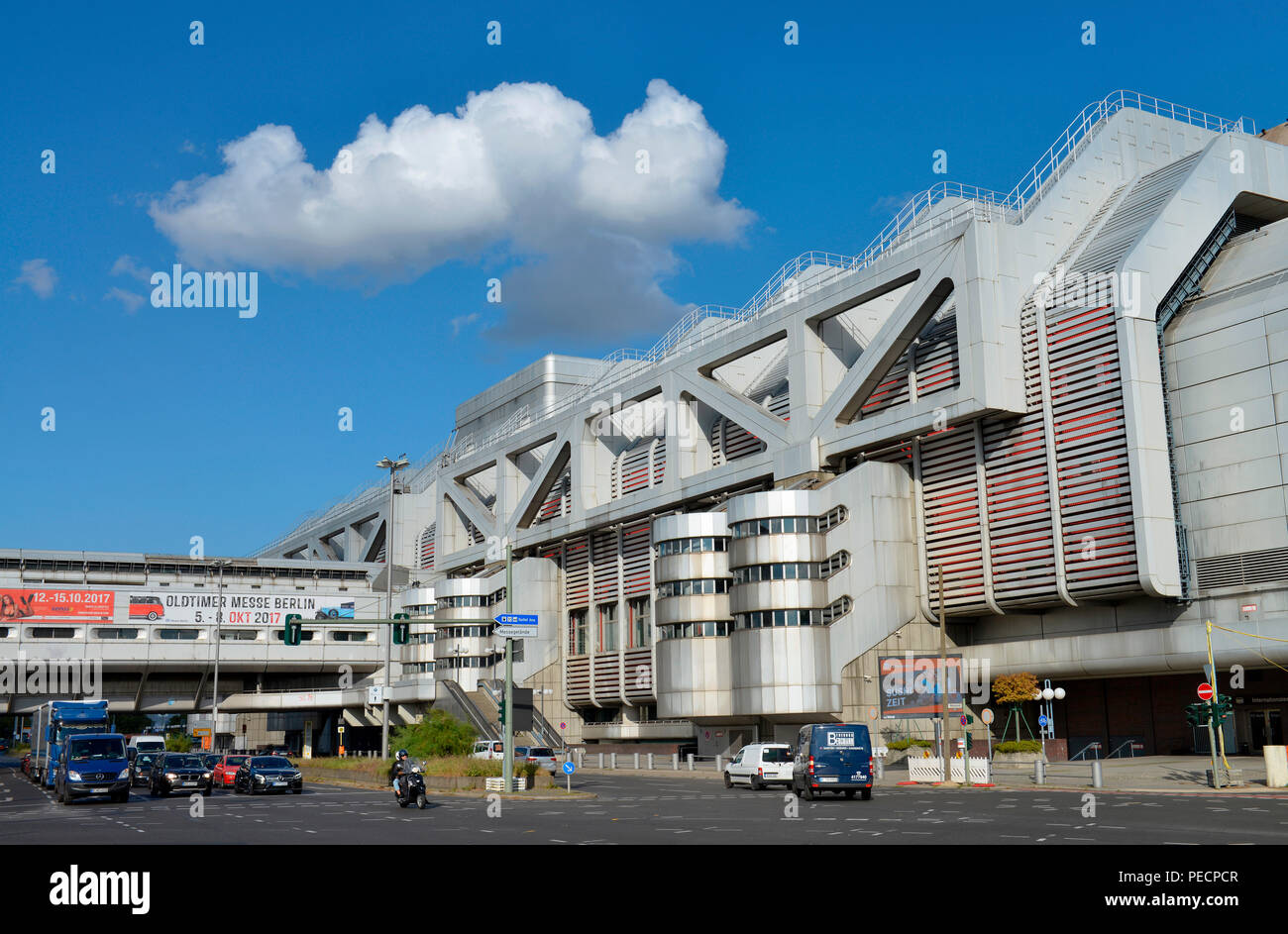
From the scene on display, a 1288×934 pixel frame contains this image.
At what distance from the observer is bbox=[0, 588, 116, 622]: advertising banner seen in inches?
3435

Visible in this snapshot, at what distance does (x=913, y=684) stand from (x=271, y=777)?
2771 cm

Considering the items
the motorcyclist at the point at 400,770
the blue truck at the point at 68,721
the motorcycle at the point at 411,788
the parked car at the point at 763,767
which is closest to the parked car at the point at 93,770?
the blue truck at the point at 68,721

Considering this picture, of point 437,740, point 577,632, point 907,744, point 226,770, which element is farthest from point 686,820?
point 577,632

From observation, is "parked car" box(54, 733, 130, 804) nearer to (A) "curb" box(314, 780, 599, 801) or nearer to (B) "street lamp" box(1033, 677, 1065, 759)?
(A) "curb" box(314, 780, 599, 801)

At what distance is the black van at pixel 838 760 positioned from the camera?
34.1 m

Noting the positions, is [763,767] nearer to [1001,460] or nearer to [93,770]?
[1001,460]

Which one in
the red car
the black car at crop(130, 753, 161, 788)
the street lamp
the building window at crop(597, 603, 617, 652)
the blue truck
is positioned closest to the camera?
the street lamp

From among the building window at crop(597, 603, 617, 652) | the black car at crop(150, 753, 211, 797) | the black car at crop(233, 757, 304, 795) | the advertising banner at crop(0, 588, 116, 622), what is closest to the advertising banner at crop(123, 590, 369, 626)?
the advertising banner at crop(0, 588, 116, 622)

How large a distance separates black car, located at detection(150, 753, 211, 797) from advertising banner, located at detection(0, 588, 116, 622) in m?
47.0

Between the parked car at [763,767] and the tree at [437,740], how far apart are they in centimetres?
1366
